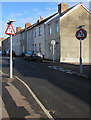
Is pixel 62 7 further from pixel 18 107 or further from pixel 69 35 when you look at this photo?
pixel 18 107

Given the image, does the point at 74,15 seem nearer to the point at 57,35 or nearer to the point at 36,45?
the point at 57,35

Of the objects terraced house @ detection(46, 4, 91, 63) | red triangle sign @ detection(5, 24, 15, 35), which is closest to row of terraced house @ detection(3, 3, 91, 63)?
terraced house @ detection(46, 4, 91, 63)

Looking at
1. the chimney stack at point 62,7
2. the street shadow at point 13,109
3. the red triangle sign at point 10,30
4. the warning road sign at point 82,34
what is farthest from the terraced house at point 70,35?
the street shadow at point 13,109

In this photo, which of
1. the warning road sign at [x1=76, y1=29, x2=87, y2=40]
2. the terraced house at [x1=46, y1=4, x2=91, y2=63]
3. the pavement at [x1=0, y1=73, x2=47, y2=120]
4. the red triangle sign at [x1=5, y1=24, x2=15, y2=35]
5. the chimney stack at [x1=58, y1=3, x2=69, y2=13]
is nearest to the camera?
the pavement at [x1=0, y1=73, x2=47, y2=120]

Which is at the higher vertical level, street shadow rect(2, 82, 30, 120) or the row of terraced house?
the row of terraced house

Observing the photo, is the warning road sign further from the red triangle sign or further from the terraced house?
the terraced house

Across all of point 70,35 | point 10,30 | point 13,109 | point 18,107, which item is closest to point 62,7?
point 70,35

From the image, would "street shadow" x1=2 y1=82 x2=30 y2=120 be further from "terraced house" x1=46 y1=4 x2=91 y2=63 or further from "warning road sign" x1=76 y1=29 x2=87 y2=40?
"terraced house" x1=46 y1=4 x2=91 y2=63

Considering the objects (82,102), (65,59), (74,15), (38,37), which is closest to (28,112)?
(82,102)

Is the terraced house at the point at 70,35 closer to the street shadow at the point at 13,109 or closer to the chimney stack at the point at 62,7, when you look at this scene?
the chimney stack at the point at 62,7

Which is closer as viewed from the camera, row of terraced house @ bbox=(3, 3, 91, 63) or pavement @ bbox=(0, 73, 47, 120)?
pavement @ bbox=(0, 73, 47, 120)

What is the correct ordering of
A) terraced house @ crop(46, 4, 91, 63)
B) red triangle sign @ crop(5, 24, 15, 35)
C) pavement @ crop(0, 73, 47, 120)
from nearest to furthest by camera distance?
pavement @ crop(0, 73, 47, 120)
red triangle sign @ crop(5, 24, 15, 35)
terraced house @ crop(46, 4, 91, 63)

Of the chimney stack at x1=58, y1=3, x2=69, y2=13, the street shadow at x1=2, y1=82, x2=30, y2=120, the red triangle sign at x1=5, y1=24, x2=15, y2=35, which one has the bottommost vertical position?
the street shadow at x1=2, y1=82, x2=30, y2=120

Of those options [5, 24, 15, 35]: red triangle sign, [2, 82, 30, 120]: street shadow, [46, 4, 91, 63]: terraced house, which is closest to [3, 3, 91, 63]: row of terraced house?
[46, 4, 91, 63]: terraced house
